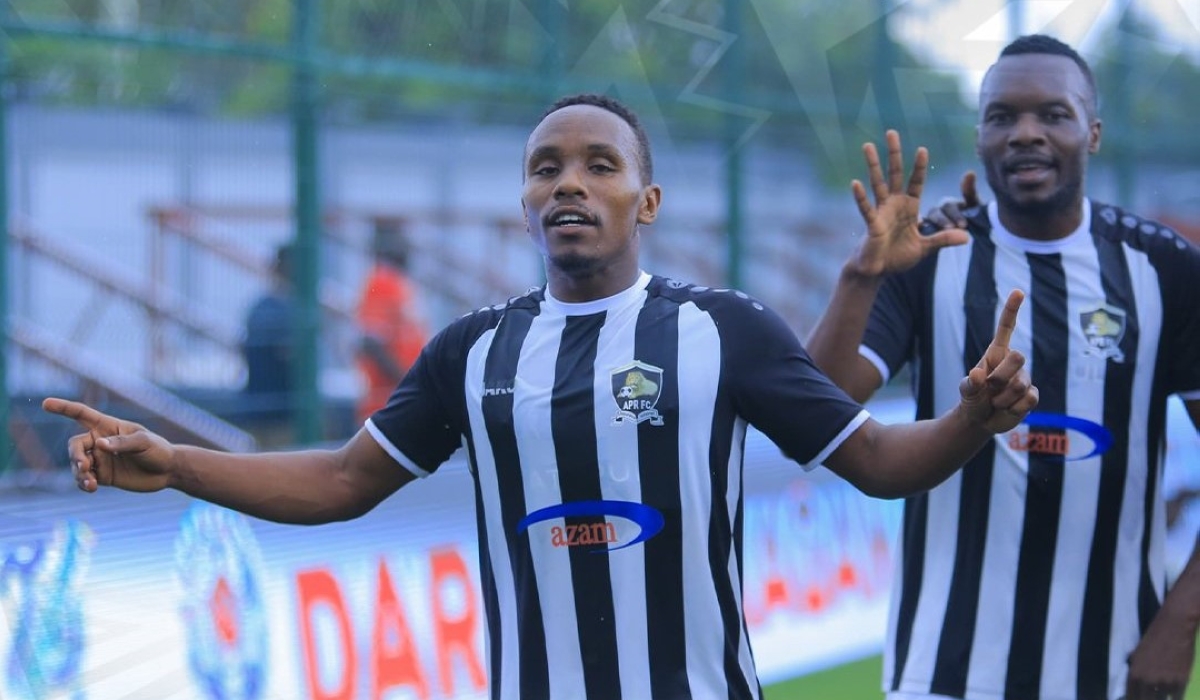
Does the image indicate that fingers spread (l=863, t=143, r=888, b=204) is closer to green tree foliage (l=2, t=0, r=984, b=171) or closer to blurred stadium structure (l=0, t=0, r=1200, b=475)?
blurred stadium structure (l=0, t=0, r=1200, b=475)

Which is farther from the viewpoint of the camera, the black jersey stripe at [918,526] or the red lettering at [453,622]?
the red lettering at [453,622]

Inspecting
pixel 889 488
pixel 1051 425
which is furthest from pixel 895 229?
pixel 889 488

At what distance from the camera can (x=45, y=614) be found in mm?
4223

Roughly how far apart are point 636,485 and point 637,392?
6.6 inches

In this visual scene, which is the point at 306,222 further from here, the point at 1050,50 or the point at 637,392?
the point at 637,392

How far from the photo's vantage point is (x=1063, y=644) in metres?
3.77

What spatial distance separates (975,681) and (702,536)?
1.15 metres

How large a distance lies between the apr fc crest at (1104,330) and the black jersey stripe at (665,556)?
1.26m

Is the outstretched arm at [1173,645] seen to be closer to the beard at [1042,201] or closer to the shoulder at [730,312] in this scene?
the beard at [1042,201]

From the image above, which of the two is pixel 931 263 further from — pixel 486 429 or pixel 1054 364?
pixel 486 429

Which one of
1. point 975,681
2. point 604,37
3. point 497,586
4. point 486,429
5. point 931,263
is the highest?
point 604,37

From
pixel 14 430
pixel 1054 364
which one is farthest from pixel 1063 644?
A: pixel 14 430

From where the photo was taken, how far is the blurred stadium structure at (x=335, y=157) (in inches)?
257

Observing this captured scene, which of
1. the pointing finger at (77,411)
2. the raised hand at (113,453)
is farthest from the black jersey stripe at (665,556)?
the pointing finger at (77,411)
